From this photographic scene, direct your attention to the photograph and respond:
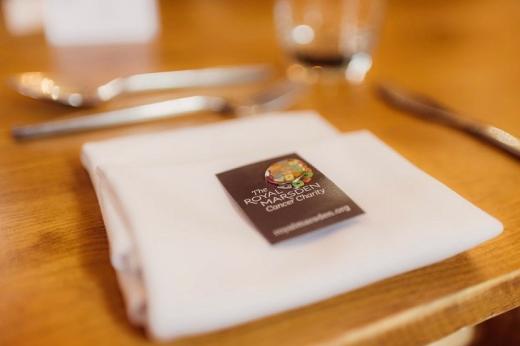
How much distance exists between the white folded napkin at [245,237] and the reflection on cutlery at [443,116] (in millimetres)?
169

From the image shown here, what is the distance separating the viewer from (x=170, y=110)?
0.62m

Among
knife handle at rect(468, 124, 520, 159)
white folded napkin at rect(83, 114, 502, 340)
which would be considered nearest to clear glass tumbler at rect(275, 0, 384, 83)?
knife handle at rect(468, 124, 520, 159)

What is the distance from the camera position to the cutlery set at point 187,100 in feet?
1.84

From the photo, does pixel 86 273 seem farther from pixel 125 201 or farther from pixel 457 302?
pixel 457 302

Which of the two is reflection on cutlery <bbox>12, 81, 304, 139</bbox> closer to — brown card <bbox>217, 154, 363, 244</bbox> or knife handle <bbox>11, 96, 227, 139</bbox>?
knife handle <bbox>11, 96, 227, 139</bbox>

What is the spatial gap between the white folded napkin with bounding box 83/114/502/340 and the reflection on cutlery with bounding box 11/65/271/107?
0.19 metres

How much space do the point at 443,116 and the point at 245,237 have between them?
37 cm

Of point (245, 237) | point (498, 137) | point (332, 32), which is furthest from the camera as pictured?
point (332, 32)

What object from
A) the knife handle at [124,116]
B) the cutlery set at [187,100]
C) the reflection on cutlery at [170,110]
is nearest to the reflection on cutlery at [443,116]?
the cutlery set at [187,100]

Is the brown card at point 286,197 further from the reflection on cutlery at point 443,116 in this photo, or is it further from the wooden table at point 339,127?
the reflection on cutlery at point 443,116

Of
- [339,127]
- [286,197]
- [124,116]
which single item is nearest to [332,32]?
[339,127]

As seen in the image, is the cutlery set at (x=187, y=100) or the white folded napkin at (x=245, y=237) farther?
the cutlery set at (x=187, y=100)

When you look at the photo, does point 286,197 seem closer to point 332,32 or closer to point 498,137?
point 498,137

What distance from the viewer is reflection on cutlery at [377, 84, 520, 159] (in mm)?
541
